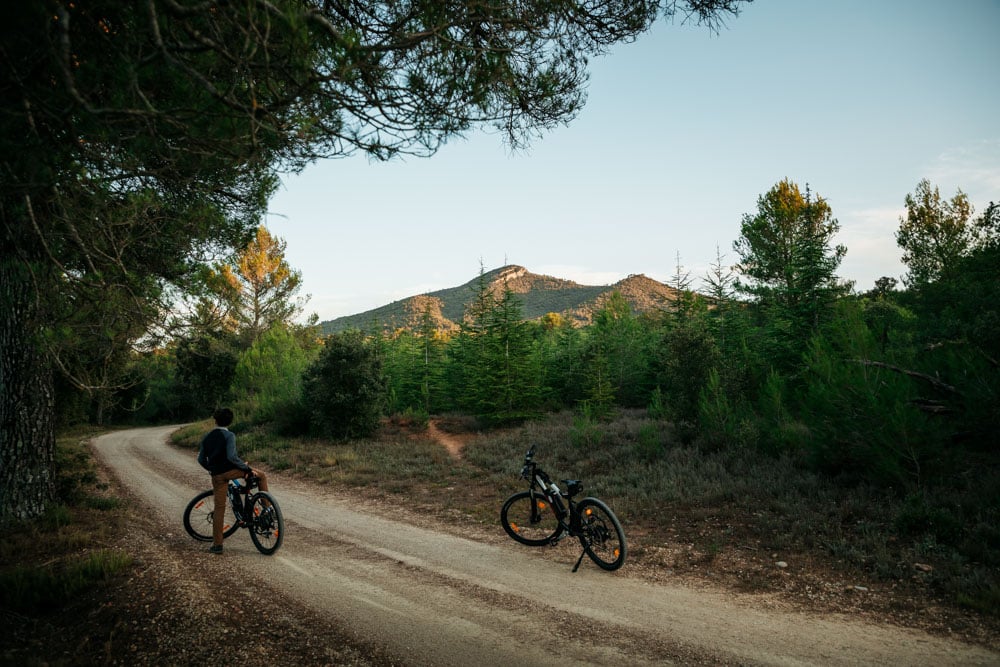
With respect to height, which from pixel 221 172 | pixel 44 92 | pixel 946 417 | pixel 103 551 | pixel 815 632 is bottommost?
pixel 815 632

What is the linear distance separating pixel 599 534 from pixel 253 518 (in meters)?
5.05

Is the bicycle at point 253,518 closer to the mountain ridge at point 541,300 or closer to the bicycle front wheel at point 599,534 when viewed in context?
the bicycle front wheel at point 599,534

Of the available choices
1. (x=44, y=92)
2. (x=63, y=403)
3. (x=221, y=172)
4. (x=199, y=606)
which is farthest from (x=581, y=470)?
(x=63, y=403)

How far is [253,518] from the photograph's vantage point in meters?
6.79

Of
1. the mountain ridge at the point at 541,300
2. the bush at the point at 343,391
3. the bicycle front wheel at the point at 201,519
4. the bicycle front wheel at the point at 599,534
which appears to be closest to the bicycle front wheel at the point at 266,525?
the bicycle front wheel at the point at 201,519

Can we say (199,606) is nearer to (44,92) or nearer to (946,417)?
(44,92)

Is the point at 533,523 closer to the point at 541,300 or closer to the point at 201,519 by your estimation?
the point at 201,519

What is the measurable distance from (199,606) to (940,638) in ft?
24.3

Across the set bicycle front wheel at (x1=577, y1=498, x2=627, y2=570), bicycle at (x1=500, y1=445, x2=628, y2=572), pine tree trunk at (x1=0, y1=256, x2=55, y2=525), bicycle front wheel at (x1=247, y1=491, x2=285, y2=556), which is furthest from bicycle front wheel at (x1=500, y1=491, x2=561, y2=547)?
pine tree trunk at (x1=0, y1=256, x2=55, y2=525)

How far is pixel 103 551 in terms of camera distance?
19.3 feet

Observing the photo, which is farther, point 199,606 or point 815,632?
point 199,606

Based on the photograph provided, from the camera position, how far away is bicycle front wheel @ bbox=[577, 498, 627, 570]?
602 centimetres

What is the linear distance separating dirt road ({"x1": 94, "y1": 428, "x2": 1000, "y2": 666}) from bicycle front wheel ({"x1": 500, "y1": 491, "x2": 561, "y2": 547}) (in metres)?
0.23

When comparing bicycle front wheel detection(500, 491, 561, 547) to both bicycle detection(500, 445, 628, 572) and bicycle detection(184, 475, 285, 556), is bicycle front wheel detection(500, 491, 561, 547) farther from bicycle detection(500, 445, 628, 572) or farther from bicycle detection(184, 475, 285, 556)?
bicycle detection(184, 475, 285, 556)
